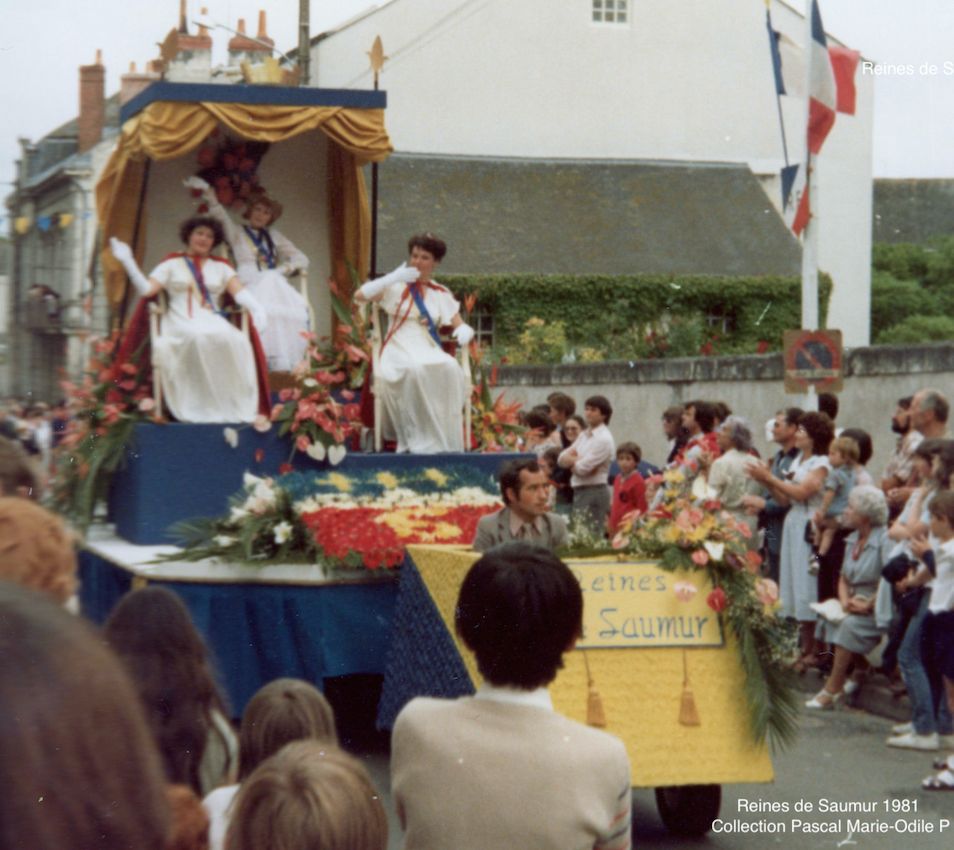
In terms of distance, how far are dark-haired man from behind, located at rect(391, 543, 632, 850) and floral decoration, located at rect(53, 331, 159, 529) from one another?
7.36 m

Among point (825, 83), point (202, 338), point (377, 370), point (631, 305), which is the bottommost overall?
point (377, 370)

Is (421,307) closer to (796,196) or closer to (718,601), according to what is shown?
(718,601)

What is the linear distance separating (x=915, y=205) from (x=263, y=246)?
164ft

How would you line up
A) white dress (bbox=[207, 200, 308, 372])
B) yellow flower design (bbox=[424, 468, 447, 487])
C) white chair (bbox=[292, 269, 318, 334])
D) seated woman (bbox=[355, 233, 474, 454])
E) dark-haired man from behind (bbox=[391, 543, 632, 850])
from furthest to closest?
white chair (bbox=[292, 269, 318, 334]), white dress (bbox=[207, 200, 308, 372]), seated woman (bbox=[355, 233, 474, 454]), yellow flower design (bbox=[424, 468, 447, 487]), dark-haired man from behind (bbox=[391, 543, 632, 850])

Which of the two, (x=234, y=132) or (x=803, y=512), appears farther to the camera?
(x=803, y=512)

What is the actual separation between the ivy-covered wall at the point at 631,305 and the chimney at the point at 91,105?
11512 mm

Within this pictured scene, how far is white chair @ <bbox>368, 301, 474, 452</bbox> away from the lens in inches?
428

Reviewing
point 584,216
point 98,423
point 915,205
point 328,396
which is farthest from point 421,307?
point 915,205

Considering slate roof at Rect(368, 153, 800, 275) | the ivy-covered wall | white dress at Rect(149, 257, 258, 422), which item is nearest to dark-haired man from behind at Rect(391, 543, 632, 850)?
white dress at Rect(149, 257, 258, 422)

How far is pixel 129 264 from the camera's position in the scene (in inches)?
432

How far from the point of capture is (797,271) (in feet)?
127

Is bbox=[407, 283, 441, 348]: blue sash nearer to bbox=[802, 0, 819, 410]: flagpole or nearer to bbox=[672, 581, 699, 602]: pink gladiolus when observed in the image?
bbox=[672, 581, 699, 602]: pink gladiolus

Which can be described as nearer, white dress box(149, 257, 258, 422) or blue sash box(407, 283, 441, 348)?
white dress box(149, 257, 258, 422)

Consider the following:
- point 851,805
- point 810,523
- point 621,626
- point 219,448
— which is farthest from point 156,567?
point 810,523
